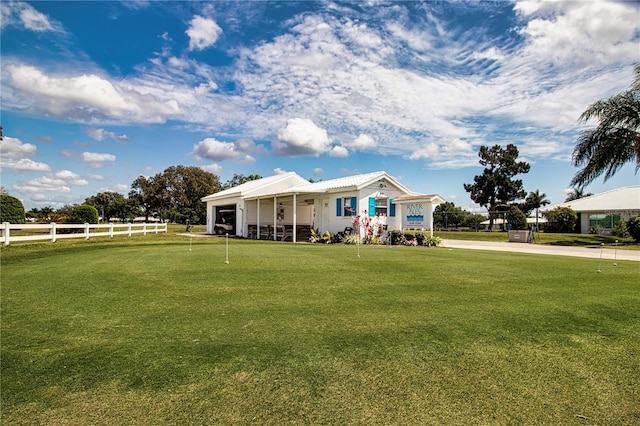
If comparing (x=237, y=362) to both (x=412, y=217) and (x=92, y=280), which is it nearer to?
(x=92, y=280)

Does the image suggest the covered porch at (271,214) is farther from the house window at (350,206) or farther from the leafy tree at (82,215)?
the leafy tree at (82,215)

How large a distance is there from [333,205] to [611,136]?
17.7 meters

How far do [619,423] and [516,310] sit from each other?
2.91 metres

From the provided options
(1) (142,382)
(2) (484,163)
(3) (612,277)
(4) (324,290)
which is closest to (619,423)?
(1) (142,382)

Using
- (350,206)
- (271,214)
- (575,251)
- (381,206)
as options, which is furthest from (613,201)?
(271,214)

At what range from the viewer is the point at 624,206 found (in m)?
33.7

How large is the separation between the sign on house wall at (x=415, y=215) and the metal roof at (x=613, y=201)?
2331 centimetres

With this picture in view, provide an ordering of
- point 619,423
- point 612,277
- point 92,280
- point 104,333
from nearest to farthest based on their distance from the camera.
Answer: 1. point 619,423
2. point 104,333
3. point 92,280
4. point 612,277

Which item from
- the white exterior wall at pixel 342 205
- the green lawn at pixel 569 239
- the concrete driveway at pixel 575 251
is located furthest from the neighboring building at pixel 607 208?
the white exterior wall at pixel 342 205

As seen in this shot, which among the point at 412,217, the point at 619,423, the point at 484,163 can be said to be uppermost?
the point at 484,163

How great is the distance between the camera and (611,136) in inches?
931

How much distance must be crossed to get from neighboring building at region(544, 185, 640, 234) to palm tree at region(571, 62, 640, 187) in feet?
38.7

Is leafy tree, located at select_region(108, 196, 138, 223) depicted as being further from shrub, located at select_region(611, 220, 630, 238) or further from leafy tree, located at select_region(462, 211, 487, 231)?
shrub, located at select_region(611, 220, 630, 238)

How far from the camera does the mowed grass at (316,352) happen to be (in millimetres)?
2924
